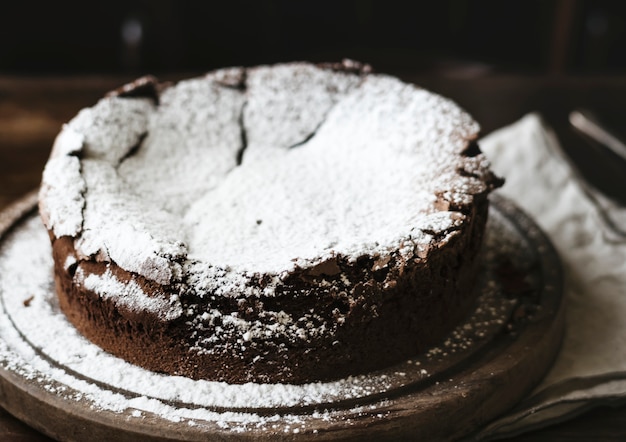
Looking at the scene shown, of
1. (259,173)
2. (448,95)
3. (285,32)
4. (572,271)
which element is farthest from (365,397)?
(285,32)

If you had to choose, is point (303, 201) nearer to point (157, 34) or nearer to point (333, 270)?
point (333, 270)

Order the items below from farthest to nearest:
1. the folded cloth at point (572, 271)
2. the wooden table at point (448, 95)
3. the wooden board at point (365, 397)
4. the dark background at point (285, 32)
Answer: the dark background at point (285, 32), the wooden table at point (448, 95), the folded cloth at point (572, 271), the wooden board at point (365, 397)

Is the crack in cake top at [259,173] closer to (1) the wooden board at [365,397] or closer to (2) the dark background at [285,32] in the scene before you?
(1) the wooden board at [365,397]

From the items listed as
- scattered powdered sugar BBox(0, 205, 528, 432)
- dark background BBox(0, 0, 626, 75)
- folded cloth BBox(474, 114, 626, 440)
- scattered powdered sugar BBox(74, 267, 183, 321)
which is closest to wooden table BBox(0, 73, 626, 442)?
folded cloth BBox(474, 114, 626, 440)

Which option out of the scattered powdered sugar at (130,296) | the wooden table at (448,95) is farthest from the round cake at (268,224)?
the wooden table at (448,95)

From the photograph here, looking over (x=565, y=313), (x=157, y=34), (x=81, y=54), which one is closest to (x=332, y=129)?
(x=565, y=313)

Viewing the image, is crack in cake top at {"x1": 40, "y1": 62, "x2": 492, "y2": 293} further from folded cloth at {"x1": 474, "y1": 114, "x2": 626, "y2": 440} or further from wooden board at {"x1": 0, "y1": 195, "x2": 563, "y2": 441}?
folded cloth at {"x1": 474, "y1": 114, "x2": 626, "y2": 440}

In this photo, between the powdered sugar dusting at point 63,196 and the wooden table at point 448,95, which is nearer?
the powdered sugar dusting at point 63,196
